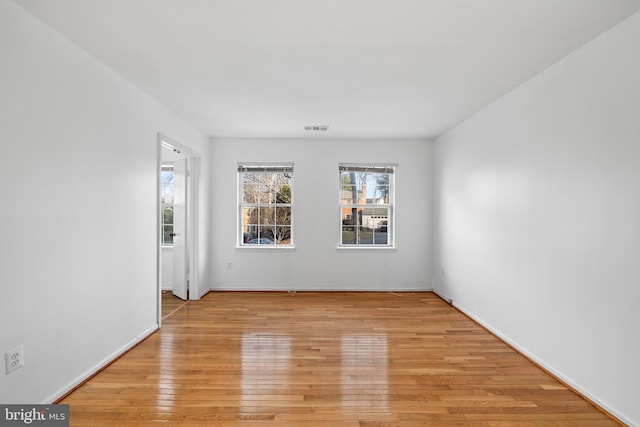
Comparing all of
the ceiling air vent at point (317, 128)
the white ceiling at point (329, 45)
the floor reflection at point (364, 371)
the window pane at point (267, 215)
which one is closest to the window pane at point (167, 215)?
the window pane at point (267, 215)

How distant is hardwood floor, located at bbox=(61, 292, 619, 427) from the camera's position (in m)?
2.16

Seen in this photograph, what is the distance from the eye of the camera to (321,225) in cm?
552

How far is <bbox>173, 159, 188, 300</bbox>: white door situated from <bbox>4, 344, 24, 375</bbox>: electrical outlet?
2.90 m

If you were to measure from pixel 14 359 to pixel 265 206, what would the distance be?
384cm

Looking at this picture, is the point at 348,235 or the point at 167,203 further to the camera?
the point at 348,235

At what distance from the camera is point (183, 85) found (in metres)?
3.21

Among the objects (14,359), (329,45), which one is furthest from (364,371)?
(329,45)

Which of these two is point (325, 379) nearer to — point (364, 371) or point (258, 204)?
point (364, 371)

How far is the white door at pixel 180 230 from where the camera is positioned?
4898 mm

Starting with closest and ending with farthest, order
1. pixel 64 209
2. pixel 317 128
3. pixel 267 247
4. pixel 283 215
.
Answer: pixel 64 209
pixel 317 128
pixel 267 247
pixel 283 215

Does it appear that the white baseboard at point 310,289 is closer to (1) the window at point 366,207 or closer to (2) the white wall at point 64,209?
(1) the window at point 366,207

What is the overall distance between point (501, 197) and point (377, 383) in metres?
2.30

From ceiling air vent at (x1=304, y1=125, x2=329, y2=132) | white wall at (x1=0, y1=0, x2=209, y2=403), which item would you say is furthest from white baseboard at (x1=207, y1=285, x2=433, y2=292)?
ceiling air vent at (x1=304, y1=125, x2=329, y2=132)

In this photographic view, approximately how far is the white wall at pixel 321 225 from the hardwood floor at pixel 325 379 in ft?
4.68
